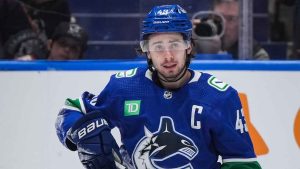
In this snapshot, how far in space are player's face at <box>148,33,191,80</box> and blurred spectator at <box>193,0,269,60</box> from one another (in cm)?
174

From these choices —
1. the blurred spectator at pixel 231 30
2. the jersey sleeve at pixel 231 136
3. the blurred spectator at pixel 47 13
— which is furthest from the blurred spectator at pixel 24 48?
the jersey sleeve at pixel 231 136

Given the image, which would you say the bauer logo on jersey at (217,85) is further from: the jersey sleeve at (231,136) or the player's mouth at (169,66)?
the player's mouth at (169,66)

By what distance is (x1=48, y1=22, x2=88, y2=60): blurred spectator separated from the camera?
5.01m

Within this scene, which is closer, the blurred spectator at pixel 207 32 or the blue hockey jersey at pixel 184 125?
the blue hockey jersey at pixel 184 125

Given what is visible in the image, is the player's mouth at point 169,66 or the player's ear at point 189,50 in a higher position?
the player's ear at point 189,50

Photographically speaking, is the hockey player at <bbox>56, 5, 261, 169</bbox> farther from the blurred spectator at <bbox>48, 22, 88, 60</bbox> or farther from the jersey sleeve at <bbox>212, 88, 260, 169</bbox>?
the blurred spectator at <bbox>48, 22, 88, 60</bbox>

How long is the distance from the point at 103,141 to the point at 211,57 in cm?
181

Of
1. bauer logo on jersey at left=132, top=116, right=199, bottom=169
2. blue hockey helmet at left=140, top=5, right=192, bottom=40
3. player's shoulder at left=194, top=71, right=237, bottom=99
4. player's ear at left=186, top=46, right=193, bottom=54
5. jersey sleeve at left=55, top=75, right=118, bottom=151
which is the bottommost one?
bauer logo on jersey at left=132, top=116, right=199, bottom=169

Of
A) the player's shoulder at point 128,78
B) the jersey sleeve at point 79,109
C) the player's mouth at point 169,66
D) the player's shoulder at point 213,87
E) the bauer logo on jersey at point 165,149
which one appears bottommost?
the bauer logo on jersey at point 165,149

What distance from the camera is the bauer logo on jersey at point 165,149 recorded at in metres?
3.12

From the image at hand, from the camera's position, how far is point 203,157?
3.12 meters

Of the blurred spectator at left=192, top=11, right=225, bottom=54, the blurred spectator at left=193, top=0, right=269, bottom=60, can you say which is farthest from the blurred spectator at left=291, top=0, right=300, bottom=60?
the blurred spectator at left=192, top=11, right=225, bottom=54

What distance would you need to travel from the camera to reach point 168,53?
10.1ft

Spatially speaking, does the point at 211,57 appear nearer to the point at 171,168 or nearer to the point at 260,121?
the point at 260,121
